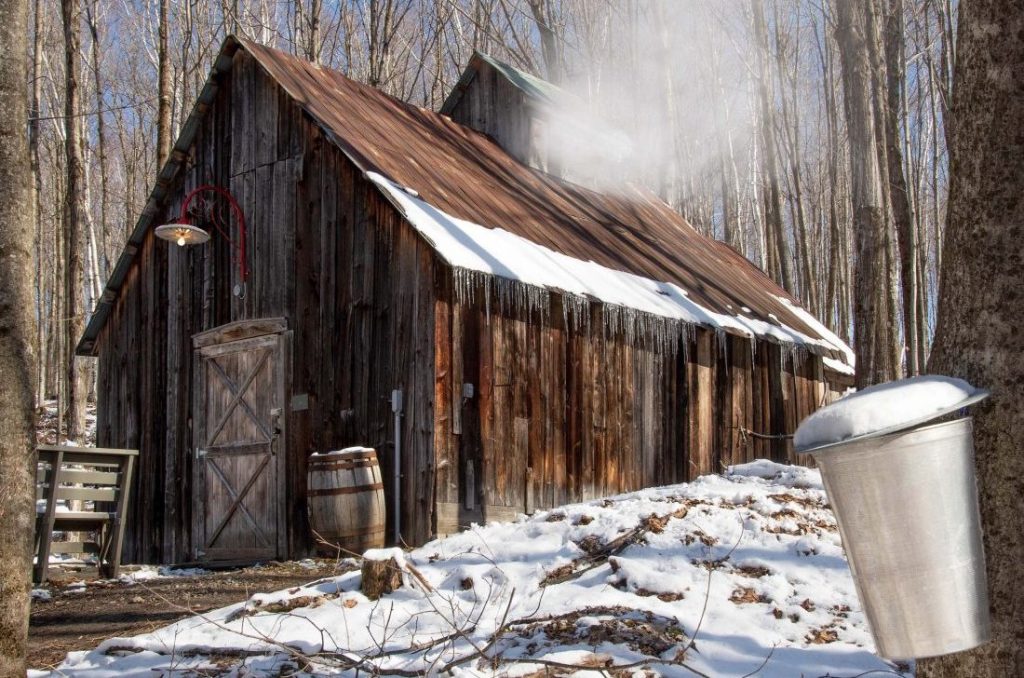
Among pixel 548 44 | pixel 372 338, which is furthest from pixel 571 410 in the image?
pixel 548 44

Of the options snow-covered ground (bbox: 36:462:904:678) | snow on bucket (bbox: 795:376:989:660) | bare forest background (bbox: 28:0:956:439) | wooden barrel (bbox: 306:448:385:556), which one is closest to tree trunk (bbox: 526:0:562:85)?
bare forest background (bbox: 28:0:956:439)

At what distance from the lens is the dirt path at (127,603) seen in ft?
21.1

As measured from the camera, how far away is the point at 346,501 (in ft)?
30.5

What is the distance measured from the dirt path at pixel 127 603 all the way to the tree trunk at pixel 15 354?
1.39 m

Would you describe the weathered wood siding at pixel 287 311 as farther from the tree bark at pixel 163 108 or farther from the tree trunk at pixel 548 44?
the tree trunk at pixel 548 44

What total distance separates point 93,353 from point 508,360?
648cm

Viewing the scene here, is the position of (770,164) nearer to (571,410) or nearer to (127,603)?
(571,410)

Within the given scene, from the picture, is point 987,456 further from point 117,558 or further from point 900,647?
point 117,558

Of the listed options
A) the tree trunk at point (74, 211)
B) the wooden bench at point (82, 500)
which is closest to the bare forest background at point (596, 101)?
the tree trunk at point (74, 211)

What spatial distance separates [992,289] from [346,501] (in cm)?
680

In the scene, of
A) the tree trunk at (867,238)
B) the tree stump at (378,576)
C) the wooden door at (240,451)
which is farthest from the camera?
the tree trunk at (867,238)

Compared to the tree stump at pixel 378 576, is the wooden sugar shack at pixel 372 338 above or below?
above

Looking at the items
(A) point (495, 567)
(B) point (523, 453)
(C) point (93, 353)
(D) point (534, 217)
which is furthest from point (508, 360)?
(C) point (93, 353)

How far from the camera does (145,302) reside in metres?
12.8
